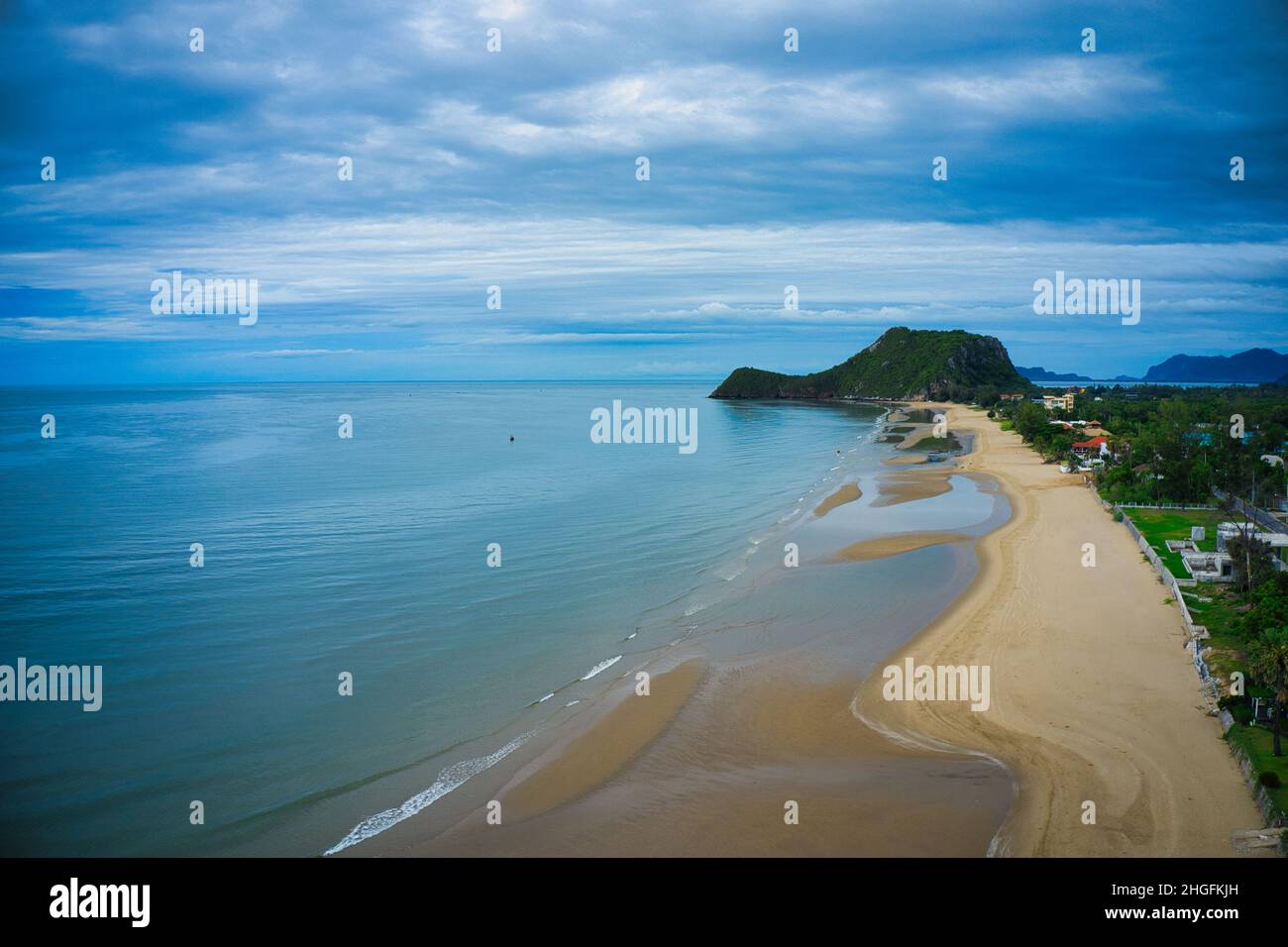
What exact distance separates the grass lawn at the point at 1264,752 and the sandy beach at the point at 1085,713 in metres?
0.44

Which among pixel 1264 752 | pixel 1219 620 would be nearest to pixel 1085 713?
pixel 1264 752

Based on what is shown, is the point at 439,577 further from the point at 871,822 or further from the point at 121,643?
the point at 871,822

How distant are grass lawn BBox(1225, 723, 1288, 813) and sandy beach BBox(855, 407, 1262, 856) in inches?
17.2

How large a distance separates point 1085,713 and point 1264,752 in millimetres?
3785

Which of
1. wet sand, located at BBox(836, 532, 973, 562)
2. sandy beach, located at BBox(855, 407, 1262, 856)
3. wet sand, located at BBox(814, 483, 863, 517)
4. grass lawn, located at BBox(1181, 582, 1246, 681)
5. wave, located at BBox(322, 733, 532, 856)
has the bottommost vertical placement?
wave, located at BBox(322, 733, 532, 856)

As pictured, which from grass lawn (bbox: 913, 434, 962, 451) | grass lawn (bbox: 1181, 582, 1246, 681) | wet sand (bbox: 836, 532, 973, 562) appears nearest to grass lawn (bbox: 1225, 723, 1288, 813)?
grass lawn (bbox: 1181, 582, 1246, 681)

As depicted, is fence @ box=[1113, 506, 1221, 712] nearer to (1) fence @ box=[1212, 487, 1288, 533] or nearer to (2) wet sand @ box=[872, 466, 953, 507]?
(1) fence @ box=[1212, 487, 1288, 533]

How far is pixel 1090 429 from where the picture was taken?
8956cm

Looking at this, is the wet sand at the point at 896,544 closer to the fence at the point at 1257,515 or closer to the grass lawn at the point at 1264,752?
the fence at the point at 1257,515

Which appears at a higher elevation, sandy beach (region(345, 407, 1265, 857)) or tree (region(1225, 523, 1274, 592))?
tree (region(1225, 523, 1274, 592))

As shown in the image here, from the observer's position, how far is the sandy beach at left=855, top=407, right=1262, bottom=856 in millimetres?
14875

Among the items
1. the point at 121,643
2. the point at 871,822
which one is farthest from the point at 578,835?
the point at 121,643

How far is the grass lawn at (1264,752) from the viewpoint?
14688 mm

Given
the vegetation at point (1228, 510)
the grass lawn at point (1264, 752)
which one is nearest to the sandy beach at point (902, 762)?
the grass lawn at point (1264, 752)
